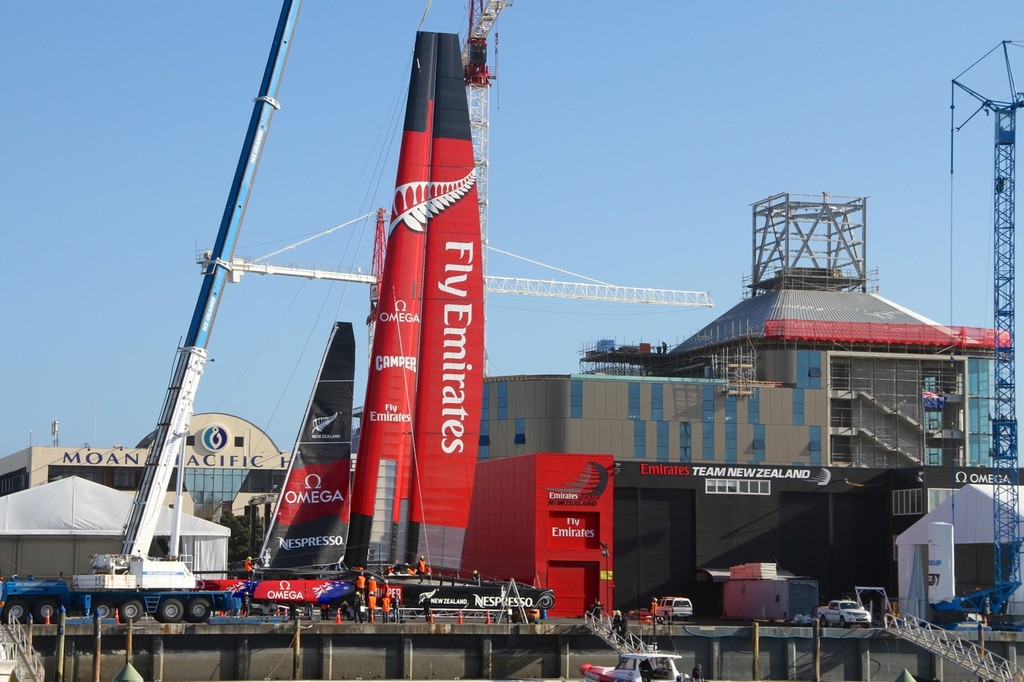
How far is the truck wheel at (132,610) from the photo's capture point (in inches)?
1829

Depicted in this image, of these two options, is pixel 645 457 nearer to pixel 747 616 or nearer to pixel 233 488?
pixel 233 488

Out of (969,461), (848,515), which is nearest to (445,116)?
(848,515)

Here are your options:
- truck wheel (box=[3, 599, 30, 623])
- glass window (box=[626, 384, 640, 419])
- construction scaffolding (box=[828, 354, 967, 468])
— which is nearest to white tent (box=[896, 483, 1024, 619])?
truck wheel (box=[3, 599, 30, 623])

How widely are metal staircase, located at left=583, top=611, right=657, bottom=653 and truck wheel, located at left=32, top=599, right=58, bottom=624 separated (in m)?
17.4

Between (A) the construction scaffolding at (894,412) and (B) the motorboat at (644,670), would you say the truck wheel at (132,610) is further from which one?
(A) the construction scaffolding at (894,412)

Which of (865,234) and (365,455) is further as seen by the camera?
(865,234)

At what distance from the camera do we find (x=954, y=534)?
2739 inches

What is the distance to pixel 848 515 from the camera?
74.3 meters

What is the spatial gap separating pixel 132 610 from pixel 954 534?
1574 inches

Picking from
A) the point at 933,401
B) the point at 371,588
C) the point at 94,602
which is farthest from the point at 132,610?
the point at 933,401

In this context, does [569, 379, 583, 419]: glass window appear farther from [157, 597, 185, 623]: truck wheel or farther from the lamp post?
[157, 597, 185, 623]: truck wheel

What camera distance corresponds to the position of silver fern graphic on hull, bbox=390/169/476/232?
54.5m

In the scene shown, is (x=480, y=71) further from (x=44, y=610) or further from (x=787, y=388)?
(x=44, y=610)

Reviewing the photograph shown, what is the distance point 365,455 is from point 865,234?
84216 millimetres
